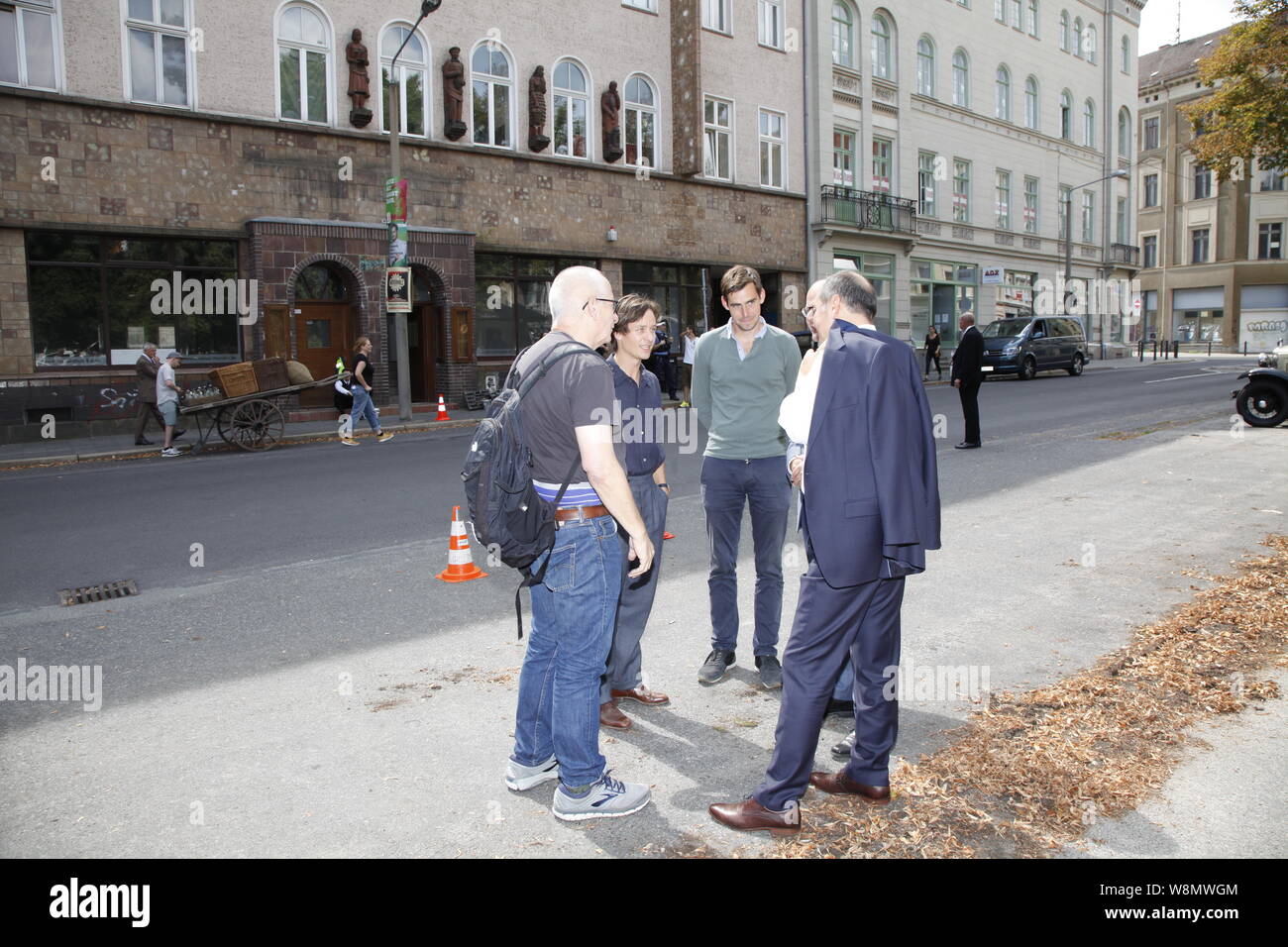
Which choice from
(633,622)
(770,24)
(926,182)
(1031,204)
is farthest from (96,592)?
(1031,204)

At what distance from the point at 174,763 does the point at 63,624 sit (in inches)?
106

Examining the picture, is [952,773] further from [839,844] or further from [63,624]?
[63,624]

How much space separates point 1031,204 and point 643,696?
4413 centimetres

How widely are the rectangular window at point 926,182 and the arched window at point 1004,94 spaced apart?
572 centimetres

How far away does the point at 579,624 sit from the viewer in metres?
3.54

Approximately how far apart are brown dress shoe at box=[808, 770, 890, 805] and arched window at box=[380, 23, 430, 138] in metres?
20.4

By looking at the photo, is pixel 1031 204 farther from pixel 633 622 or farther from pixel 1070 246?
pixel 633 622

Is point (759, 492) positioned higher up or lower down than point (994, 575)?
higher up

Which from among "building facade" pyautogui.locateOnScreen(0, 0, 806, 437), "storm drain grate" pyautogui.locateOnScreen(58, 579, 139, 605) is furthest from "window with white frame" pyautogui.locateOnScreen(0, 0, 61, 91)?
"storm drain grate" pyautogui.locateOnScreen(58, 579, 139, 605)

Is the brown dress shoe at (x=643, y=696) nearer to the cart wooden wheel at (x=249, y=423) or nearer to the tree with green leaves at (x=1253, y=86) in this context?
the cart wooden wheel at (x=249, y=423)

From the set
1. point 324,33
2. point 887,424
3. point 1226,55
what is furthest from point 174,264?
point 1226,55

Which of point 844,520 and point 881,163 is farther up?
point 881,163

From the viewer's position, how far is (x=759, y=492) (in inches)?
196

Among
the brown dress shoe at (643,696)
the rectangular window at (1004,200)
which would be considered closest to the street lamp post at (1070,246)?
the rectangular window at (1004,200)
